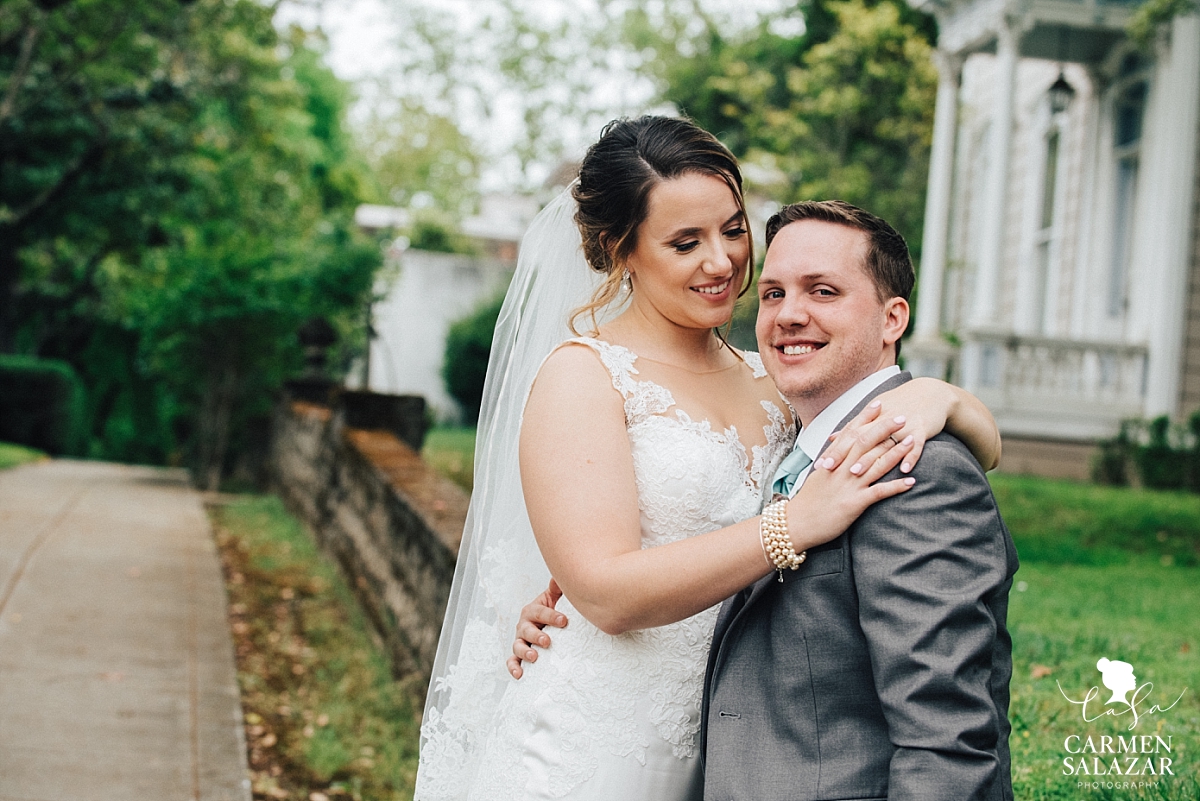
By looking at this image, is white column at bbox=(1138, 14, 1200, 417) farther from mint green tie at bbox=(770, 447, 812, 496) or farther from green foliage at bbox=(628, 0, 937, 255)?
mint green tie at bbox=(770, 447, 812, 496)

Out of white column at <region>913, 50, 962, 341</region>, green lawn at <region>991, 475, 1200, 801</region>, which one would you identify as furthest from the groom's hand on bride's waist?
white column at <region>913, 50, 962, 341</region>

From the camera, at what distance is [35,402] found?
23609mm

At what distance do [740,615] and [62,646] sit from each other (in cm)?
528

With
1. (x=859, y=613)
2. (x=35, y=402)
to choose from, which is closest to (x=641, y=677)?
(x=859, y=613)

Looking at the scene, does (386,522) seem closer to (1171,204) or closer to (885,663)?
(885,663)

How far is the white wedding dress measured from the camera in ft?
7.72

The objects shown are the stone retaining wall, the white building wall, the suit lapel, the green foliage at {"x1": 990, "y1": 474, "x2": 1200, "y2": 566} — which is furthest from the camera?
the white building wall

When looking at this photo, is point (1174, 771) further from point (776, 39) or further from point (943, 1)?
point (776, 39)

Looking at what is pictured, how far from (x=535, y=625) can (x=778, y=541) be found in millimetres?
816

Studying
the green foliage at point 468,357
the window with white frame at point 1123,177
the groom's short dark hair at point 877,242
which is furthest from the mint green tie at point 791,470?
the green foliage at point 468,357

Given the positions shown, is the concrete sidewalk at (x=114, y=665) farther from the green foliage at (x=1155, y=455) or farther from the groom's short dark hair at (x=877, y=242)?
the green foliage at (x=1155, y=455)

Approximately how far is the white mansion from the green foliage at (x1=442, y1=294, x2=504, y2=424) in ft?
40.2

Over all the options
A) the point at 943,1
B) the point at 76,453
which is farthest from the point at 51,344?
the point at 943,1

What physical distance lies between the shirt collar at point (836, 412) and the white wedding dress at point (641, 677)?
329 millimetres
